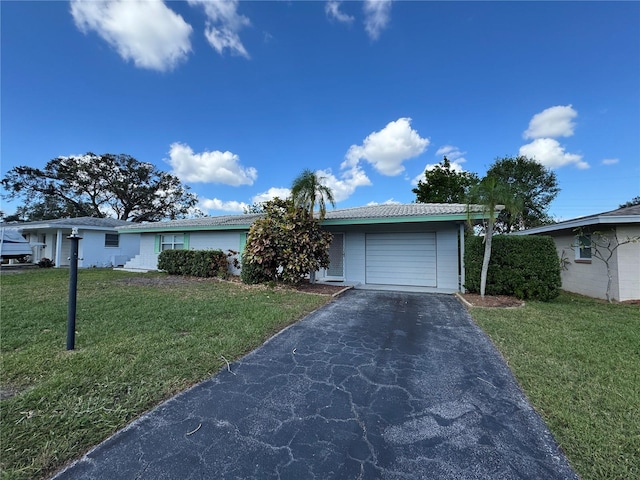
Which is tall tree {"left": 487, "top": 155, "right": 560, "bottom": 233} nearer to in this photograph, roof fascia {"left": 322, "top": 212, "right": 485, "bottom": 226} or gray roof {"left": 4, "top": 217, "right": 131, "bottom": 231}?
roof fascia {"left": 322, "top": 212, "right": 485, "bottom": 226}

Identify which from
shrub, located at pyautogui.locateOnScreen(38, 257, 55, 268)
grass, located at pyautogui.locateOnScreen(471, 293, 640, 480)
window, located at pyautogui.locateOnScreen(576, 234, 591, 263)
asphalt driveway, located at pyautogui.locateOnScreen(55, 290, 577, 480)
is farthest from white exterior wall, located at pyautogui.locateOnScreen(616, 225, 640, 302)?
shrub, located at pyautogui.locateOnScreen(38, 257, 55, 268)

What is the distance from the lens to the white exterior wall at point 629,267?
307 inches

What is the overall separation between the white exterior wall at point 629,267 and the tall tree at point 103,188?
34.6 metres

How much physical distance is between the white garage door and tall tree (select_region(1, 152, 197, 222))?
28.1 m

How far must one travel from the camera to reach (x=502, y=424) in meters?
2.36

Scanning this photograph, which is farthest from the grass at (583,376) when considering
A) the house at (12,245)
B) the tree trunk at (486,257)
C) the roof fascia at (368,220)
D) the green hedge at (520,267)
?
the house at (12,245)

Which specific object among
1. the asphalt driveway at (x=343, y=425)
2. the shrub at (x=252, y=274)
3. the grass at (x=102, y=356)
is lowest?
the asphalt driveway at (x=343, y=425)

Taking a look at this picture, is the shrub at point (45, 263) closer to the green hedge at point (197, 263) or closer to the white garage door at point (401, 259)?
the green hedge at point (197, 263)

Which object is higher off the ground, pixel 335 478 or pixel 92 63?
pixel 92 63

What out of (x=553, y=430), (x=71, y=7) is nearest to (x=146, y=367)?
(x=553, y=430)

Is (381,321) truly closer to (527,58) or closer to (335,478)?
(335,478)

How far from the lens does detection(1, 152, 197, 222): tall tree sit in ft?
84.0

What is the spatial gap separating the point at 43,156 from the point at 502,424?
35.4 m

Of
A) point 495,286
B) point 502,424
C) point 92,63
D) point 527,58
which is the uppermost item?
point 92,63
